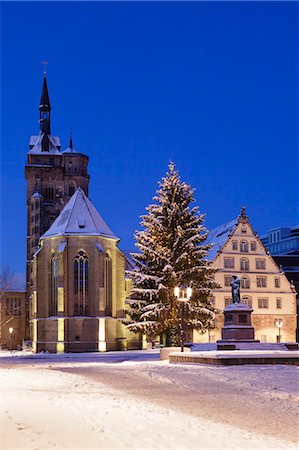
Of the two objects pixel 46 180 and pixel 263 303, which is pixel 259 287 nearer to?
pixel 263 303

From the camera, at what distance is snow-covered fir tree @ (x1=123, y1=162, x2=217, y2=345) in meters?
45.3

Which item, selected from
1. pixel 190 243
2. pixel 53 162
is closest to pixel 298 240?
pixel 53 162

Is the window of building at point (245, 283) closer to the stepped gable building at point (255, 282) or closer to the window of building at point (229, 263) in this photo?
the stepped gable building at point (255, 282)

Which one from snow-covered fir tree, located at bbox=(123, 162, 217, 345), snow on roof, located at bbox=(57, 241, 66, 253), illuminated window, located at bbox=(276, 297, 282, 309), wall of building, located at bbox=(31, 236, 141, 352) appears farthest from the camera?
illuminated window, located at bbox=(276, 297, 282, 309)

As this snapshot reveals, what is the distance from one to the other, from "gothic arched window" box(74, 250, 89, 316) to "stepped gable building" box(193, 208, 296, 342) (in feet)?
45.8

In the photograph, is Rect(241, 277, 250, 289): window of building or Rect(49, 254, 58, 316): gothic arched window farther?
Rect(241, 277, 250, 289): window of building

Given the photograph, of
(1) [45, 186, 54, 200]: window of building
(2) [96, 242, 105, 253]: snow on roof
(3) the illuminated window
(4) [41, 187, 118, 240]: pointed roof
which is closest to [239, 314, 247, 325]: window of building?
(2) [96, 242, 105, 253]: snow on roof

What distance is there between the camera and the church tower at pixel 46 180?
3169 inches

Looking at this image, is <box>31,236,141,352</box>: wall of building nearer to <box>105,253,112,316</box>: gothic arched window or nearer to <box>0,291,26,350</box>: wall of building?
<box>105,253,112,316</box>: gothic arched window

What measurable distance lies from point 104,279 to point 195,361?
93.2ft

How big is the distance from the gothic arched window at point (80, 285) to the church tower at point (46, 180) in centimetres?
2277

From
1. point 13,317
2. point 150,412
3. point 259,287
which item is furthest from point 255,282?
point 150,412

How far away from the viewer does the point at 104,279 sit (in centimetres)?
5700

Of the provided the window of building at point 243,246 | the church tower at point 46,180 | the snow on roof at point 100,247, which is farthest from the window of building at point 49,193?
the window of building at point 243,246
